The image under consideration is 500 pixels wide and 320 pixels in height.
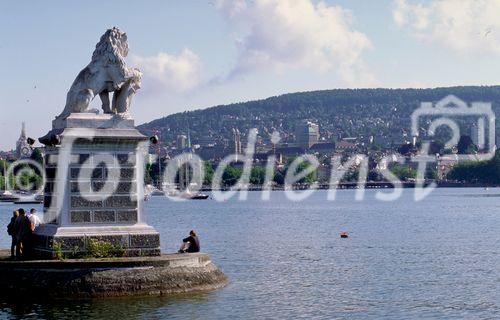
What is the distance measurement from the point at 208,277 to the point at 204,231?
37.6 meters

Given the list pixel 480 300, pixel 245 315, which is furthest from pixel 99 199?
pixel 480 300

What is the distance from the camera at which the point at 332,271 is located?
36000 millimetres

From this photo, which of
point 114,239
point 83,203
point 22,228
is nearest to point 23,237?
point 22,228

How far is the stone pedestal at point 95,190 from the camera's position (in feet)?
89.1

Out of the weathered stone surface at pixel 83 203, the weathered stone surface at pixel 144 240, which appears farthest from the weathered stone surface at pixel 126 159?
the weathered stone surface at pixel 144 240

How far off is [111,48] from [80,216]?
14.4 feet

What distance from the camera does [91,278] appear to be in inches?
1006

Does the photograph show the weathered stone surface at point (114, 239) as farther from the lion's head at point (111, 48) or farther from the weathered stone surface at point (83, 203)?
the lion's head at point (111, 48)

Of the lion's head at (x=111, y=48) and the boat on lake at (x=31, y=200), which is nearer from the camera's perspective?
the lion's head at (x=111, y=48)

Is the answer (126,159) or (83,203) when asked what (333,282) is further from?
(83,203)

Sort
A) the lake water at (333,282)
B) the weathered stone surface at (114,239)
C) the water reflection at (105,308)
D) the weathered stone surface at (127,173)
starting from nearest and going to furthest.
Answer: the water reflection at (105,308) → the lake water at (333,282) → the weathered stone surface at (114,239) → the weathered stone surface at (127,173)

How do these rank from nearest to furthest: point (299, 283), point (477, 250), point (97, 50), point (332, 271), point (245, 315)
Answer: point (245, 315) → point (97, 50) → point (299, 283) → point (332, 271) → point (477, 250)

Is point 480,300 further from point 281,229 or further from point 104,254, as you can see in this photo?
point 281,229

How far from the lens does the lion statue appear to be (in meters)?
28.3
